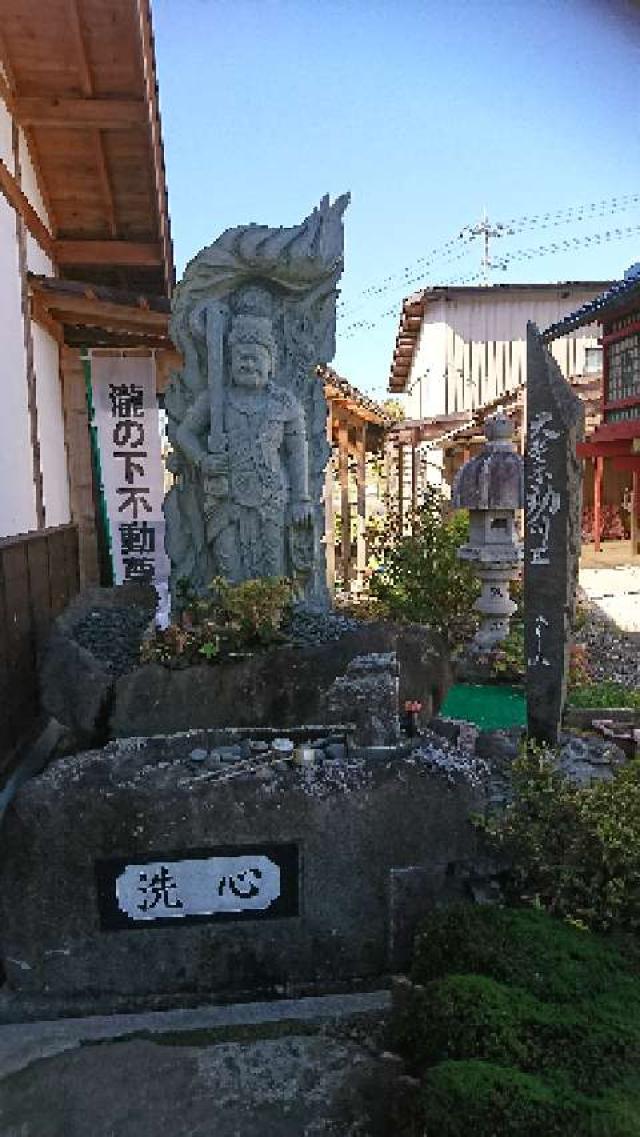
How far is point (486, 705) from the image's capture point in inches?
291

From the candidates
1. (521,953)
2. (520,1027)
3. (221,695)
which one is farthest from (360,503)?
(520,1027)

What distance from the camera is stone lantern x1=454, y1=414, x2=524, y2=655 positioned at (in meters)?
7.78

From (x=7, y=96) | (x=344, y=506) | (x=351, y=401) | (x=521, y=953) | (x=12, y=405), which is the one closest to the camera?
(x=521, y=953)

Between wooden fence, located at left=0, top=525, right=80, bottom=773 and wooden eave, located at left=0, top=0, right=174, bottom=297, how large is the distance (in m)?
3.74

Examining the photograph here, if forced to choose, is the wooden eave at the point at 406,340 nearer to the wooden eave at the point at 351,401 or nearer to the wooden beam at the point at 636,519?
the wooden beam at the point at 636,519

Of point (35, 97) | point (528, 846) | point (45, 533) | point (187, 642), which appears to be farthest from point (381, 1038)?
point (35, 97)

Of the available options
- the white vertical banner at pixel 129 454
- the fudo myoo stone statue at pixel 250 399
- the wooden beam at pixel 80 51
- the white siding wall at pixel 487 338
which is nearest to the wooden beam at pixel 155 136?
the wooden beam at pixel 80 51

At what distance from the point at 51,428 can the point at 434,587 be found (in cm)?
539

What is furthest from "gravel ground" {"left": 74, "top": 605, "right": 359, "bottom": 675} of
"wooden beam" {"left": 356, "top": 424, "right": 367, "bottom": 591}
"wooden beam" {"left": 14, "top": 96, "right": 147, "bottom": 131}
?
"wooden beam" {"left": 356, "top": 424, "right": 367, "bottom": 591}

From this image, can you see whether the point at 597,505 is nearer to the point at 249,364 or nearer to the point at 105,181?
the point at 105,181

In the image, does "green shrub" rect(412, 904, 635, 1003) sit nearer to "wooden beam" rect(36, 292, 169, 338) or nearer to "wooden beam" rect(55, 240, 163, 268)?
"wooden beam" rect(36, 292, 169, 338)

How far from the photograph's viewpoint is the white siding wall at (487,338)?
22234 millimetres

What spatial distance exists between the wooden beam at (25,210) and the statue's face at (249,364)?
334 cm

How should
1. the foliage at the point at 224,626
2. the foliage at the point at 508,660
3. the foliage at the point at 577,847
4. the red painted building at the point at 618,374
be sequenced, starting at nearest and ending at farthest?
the foliage at the point at 577,847 → the foliage at the point at 224,626 → the foliage at the point at 508,660 → the red painted building at the point at 618,374
